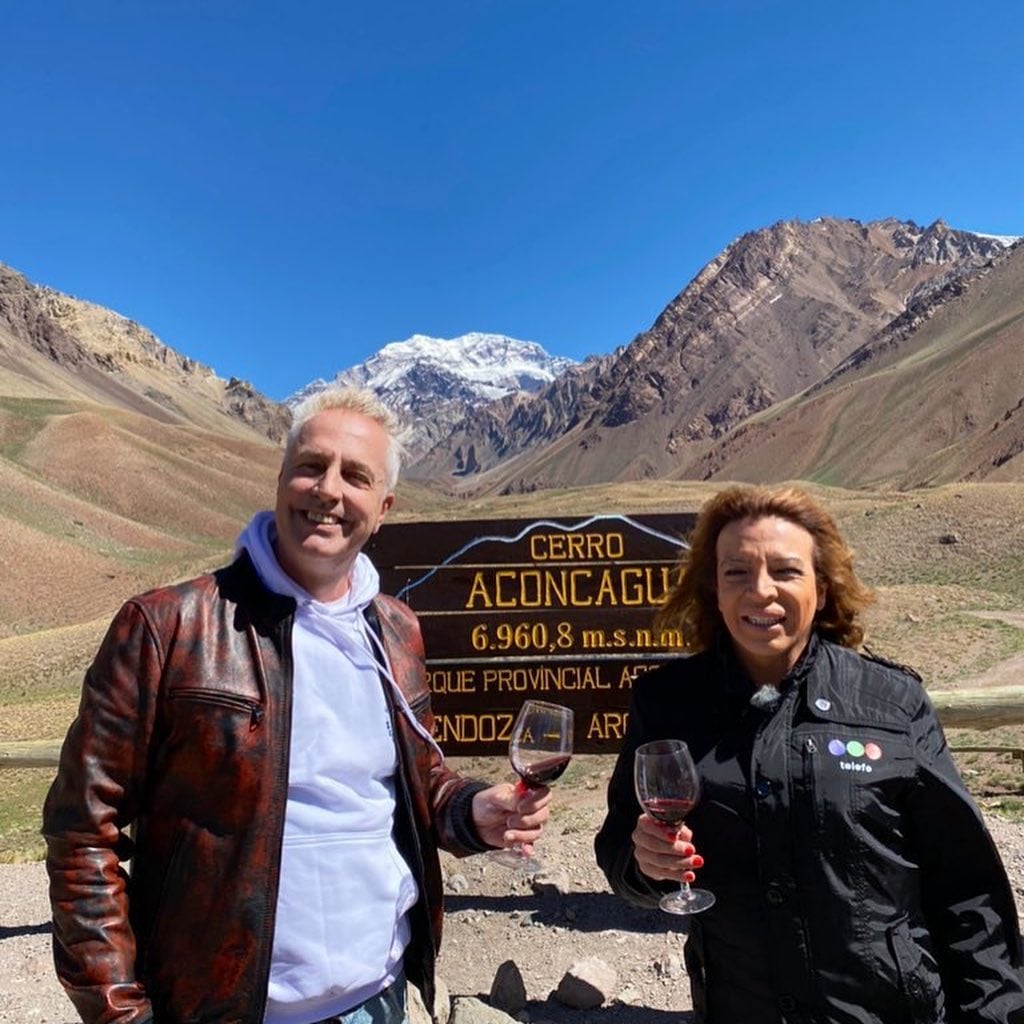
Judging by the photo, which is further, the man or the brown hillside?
the brown hillside

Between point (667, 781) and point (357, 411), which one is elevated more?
point (357, 411)

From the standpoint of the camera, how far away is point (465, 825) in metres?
2.60

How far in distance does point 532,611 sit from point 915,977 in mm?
3671

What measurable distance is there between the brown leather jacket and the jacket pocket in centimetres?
165

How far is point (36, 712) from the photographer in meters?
15.3

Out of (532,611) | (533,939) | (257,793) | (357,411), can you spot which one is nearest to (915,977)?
(257,793)

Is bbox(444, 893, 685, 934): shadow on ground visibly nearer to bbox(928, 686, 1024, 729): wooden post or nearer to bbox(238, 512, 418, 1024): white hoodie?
bbox(928, 686, 1024, 729): wooden post

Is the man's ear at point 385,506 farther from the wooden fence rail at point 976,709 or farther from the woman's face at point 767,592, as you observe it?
the wooden fence rail at point 976,709

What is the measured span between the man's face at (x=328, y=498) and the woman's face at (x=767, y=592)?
1133 mm

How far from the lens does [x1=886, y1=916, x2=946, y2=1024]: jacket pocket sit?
2.19 m

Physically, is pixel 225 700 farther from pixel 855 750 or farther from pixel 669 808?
pixel 855 750

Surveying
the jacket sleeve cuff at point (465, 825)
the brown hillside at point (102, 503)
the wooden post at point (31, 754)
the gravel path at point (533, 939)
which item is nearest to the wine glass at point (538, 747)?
the jacket sleeve cuff at point (465, 825)

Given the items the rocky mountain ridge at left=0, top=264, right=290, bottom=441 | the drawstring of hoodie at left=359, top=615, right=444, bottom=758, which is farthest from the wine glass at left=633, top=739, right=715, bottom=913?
the rocky mountain ridge at left=0, top=264, right=290, bottom=441

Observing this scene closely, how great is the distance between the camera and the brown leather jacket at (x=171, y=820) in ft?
6.75
